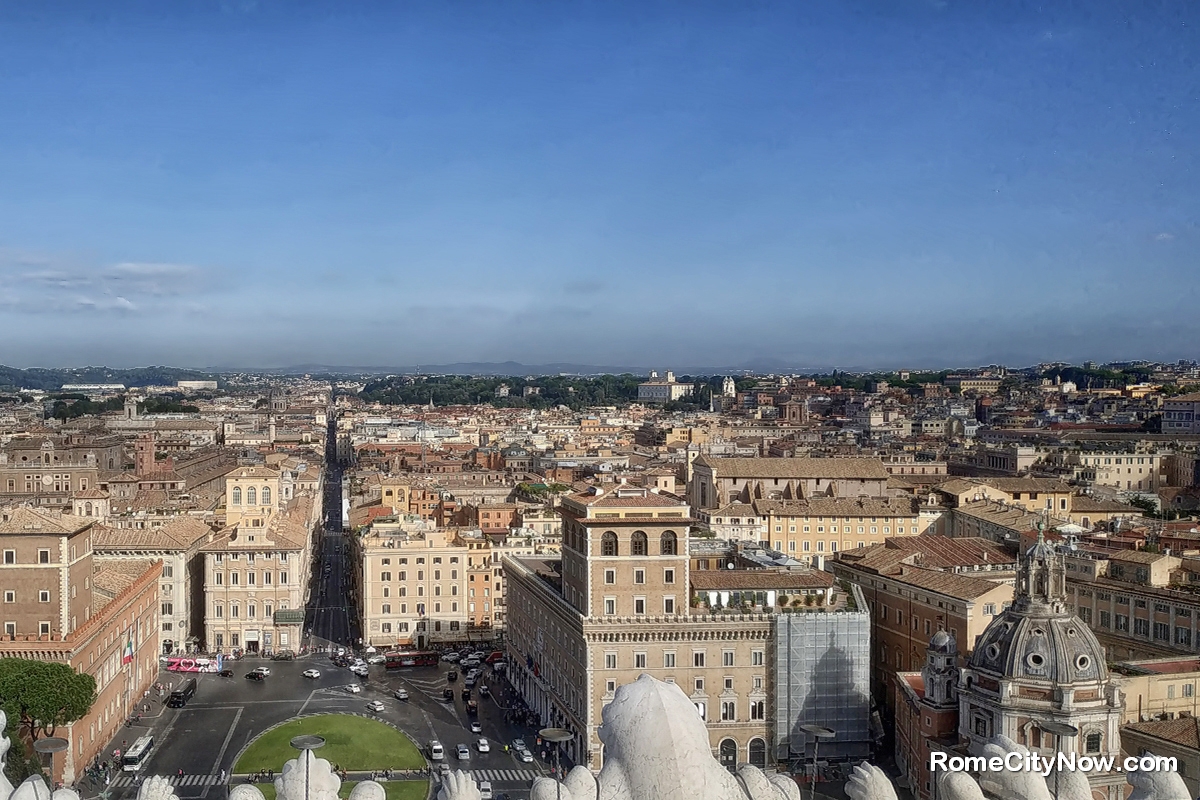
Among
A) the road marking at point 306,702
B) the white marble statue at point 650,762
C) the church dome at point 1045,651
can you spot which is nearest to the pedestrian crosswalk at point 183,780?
the road marking at point 306,702

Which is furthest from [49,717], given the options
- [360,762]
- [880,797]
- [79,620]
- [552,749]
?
[880,797]

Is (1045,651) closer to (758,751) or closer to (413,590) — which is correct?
(758,751)

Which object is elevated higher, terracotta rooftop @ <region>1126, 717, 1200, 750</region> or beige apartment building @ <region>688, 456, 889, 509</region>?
beige apartment building @ <region>688, 456, 889, 509</region>

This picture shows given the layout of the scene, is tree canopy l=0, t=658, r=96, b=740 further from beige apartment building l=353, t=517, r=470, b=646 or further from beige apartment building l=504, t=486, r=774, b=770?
beige apartment building l=353, t=517, r=470, b=646

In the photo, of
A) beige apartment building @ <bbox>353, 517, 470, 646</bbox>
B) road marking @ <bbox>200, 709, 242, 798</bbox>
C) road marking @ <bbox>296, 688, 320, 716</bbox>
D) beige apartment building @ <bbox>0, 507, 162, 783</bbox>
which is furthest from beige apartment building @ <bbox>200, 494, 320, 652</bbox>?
beige apartment building @ <bbox>0, 507, 162, 783</bbox>

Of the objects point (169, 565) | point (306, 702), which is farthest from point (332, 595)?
point (306, 702)
